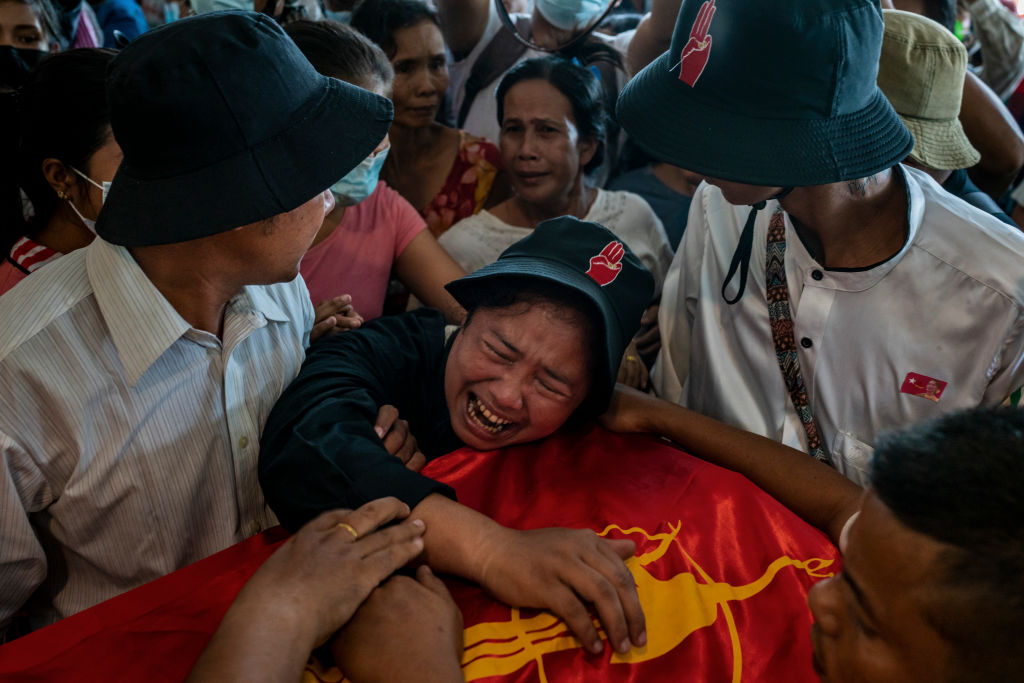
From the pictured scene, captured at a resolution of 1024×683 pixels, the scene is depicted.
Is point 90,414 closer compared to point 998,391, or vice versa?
point 90,414

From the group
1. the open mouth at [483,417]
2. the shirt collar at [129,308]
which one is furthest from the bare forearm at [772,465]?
the shirt collar at [129,308]

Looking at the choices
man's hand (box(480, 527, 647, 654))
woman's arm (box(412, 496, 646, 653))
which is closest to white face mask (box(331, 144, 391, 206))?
woman's arm (box(412, 496, 646, 653))

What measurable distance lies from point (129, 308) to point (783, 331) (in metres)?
1.69

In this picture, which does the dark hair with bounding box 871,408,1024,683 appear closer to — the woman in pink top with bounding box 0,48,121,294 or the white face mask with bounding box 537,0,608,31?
the woman in pink top with bounding box 0,48,121,294

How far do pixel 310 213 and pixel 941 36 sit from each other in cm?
203

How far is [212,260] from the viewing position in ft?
5.42

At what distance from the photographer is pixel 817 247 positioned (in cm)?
210

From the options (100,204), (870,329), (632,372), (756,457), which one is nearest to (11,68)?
(100,204)

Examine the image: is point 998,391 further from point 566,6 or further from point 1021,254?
point 566,6

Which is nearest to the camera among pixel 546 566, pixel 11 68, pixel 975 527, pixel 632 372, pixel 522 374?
pixel 975 527

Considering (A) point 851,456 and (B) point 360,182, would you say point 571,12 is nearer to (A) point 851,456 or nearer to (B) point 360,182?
(B) point 360,182

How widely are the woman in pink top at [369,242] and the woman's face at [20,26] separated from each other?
1.34m

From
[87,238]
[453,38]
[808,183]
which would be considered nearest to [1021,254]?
[808,183]

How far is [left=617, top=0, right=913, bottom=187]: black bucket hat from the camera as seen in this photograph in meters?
1.59
